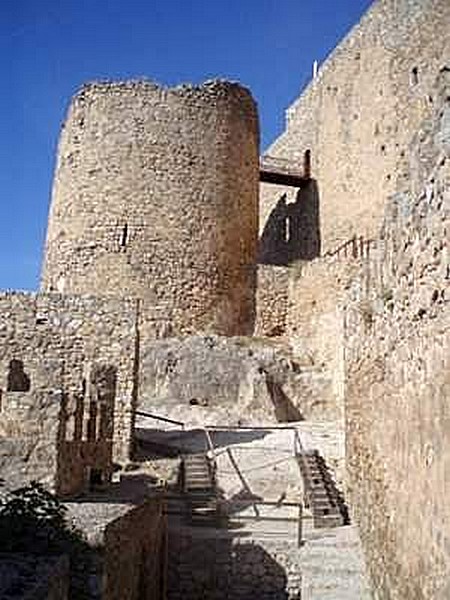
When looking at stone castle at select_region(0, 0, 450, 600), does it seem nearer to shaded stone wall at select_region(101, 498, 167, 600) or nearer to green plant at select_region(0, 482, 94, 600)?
shaded stone wall at select_region(101, 498, 167, 600)

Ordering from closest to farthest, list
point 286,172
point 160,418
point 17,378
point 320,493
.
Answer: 1. point 320,493
2. point 17,378
3. point 160,418
4. point 286,172

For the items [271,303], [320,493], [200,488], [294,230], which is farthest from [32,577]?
[294,230]

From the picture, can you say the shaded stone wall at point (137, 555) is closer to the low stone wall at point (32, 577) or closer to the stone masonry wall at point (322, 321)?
the low stone wall at point (32, 577)

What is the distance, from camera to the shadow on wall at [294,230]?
72.5 ft

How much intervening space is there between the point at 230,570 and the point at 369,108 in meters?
13.6

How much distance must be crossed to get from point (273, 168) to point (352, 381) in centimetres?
1570

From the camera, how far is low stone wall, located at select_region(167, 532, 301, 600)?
340 inches

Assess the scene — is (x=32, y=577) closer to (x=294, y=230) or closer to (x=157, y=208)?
(x=157, y=208)

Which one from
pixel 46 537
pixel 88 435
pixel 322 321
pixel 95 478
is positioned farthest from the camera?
pixel 322 321

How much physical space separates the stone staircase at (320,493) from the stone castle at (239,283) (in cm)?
45

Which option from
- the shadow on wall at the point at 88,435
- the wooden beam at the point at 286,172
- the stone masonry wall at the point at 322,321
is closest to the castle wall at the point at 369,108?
the wooden beam at the point at 286,172

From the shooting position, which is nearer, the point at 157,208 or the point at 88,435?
the point at 88,435

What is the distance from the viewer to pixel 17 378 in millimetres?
10719

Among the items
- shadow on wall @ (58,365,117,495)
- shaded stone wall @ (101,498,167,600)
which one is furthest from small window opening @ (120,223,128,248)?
shaded stone wall @ (101,498,167,600)
